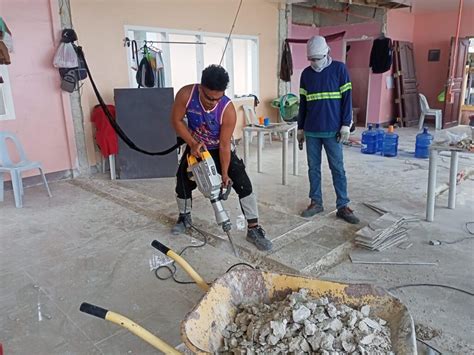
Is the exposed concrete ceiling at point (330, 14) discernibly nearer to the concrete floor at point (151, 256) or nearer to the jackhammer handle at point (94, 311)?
the concrete floor at point (151, 256)

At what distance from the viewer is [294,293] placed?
1.62 m

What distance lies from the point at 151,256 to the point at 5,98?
2908mm

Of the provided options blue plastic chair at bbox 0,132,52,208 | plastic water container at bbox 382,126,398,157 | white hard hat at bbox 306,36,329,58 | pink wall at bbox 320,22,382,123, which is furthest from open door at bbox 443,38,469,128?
→ blue plastic chair at bbox 0,132,52,208

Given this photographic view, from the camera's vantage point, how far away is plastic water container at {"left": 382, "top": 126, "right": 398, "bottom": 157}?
19.8ft

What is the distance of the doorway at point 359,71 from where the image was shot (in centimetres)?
950

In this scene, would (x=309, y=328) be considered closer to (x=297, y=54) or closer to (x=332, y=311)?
(x=332, y=311)

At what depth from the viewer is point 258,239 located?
9.55 ft

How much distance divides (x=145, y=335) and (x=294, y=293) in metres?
0.63

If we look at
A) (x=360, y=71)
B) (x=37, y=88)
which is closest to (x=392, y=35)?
(x=360, y=71)

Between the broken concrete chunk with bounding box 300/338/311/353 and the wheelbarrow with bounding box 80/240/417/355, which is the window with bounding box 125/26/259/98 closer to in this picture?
the wheelbarrow with bounding box 80/240/417/355

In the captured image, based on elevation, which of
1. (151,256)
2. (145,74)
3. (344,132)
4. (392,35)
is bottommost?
(151,256)

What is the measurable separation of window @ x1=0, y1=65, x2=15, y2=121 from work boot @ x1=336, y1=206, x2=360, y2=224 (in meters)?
3.78

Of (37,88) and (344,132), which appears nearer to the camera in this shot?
(344,132)

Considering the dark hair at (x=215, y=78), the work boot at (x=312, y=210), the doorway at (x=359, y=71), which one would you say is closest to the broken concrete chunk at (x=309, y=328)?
the dark hair at (x=215, y=78)
